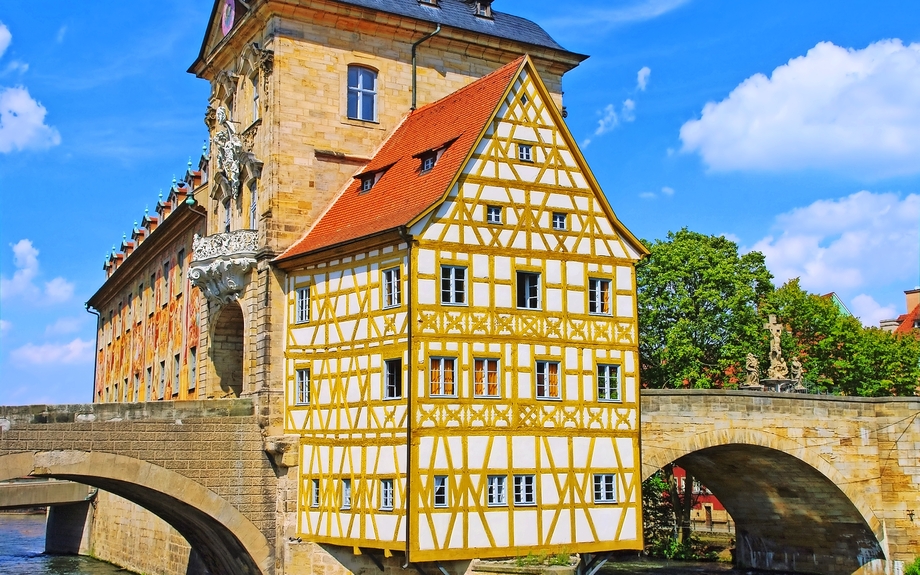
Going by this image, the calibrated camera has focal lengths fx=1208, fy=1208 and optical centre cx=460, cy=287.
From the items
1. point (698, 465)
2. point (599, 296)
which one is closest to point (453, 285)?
point (599, 296)

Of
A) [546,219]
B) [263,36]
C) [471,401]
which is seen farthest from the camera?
[263,36]

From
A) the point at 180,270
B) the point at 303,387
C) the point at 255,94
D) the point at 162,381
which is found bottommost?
the point at 303,387

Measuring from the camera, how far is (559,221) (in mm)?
25984

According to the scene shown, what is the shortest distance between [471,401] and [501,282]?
258 cm

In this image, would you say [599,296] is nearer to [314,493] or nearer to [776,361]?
[314,493]

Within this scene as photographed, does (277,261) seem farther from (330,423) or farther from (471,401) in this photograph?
(471,401)

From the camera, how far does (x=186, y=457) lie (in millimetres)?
26312

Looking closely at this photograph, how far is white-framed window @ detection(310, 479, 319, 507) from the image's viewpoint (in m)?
26.8

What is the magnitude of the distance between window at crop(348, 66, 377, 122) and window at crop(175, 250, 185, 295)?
1180 centimetres

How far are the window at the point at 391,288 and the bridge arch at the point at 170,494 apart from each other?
6098mm

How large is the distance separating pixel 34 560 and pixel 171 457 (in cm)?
2645

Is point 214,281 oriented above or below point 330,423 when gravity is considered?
above

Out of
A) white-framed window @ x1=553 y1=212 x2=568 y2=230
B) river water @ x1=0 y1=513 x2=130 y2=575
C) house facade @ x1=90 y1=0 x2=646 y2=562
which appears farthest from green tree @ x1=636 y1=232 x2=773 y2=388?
river water @ x1=0 y1=513 x2=130 y2=575

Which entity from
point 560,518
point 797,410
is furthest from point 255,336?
point 797,410
